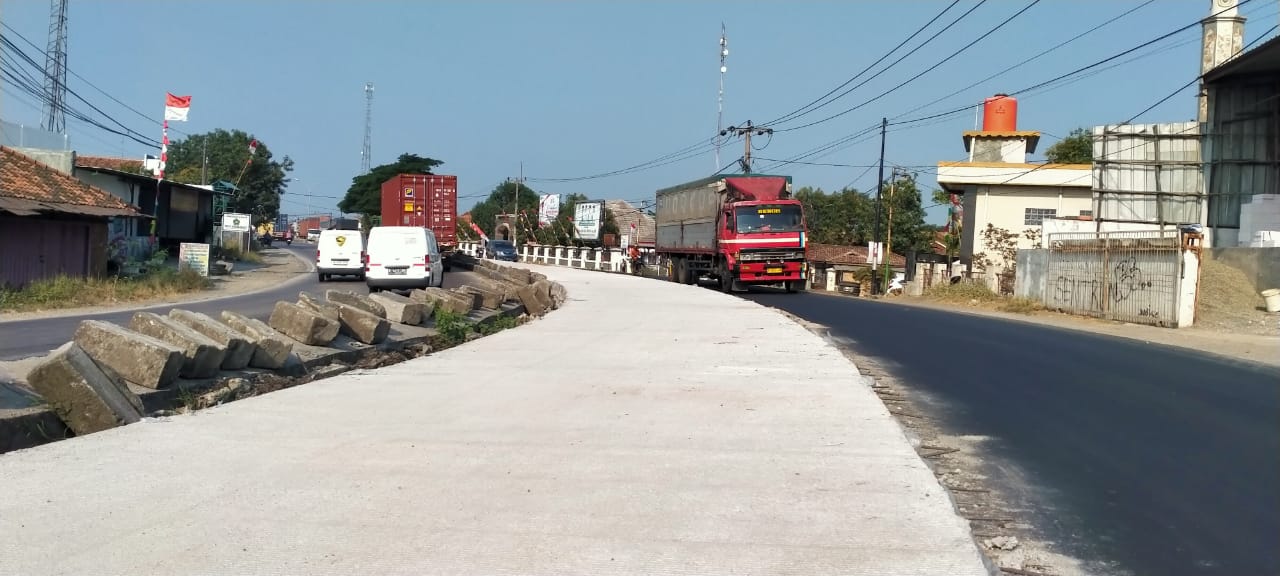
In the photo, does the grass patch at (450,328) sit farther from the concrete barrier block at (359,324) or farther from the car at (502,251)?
the car at (502,251)

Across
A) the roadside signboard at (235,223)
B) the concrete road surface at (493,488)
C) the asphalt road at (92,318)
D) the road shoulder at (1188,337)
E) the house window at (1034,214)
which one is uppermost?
the house window at (1034,214)

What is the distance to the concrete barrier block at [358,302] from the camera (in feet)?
45.9

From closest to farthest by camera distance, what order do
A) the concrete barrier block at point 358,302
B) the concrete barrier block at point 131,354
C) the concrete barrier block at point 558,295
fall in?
the concrete barrier block at point 131,354, the concrete barrier block at point 358,302, the concrete barrier block at point 558,295

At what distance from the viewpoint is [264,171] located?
297ft

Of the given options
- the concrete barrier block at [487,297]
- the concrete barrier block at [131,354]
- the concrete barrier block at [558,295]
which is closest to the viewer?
the concrete barrier block at [131,354]

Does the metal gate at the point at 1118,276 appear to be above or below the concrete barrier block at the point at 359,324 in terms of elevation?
above

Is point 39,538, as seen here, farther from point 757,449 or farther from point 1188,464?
point 1188,464

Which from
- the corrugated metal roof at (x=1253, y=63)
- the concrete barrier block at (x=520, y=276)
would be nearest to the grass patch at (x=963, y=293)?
the corrugated metal roof at (x=1253, y=63)

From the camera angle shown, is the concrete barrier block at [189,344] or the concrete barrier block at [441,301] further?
the concrete barrier block at [441,301]

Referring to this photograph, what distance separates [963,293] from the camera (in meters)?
35.8

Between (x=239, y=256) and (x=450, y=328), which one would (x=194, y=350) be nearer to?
(x=450, y=328)

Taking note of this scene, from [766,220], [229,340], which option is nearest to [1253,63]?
[766,220]

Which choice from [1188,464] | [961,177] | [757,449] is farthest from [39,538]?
[961,177]

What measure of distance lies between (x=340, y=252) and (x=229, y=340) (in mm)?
24857
